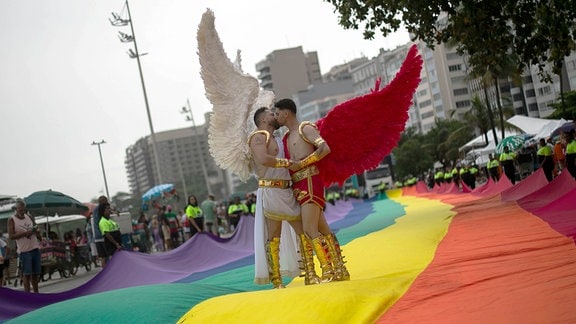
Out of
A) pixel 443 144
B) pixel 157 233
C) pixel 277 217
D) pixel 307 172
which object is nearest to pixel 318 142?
pixel 307 172

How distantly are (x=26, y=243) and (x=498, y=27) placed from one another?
30.0ft

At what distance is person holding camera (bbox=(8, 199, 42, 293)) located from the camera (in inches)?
571

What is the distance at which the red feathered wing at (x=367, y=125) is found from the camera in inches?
336

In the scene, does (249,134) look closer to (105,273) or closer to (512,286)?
(512,286)

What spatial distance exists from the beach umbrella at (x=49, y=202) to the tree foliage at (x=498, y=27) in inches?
468

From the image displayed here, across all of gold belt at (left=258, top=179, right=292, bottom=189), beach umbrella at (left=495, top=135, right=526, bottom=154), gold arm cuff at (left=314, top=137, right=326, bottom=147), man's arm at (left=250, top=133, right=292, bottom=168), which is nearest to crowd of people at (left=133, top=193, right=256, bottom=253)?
beach umbrella at (left=495, top=135, right=526, bottom=154)

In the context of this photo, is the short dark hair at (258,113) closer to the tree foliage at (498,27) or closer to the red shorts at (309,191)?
the red shorts at (309,191)

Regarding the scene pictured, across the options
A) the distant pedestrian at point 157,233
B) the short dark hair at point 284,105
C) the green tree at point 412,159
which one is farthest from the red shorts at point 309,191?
the green tree at point 412,159

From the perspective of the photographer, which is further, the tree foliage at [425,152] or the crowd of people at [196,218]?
the tree foliage at [425,152]

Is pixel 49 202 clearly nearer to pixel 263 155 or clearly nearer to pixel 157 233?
pixel 157 233

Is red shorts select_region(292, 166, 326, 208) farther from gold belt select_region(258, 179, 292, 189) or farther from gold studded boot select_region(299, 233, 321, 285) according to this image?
gold studded boot select_region(299, 233, 321, 285)

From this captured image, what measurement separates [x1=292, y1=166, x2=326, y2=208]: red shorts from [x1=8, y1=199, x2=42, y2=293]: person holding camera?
25.2ft

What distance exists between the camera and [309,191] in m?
8.27

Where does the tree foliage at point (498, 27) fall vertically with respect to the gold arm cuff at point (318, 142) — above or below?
above
